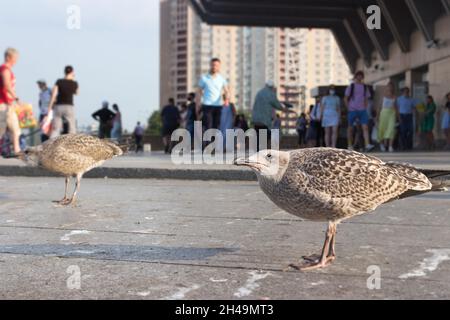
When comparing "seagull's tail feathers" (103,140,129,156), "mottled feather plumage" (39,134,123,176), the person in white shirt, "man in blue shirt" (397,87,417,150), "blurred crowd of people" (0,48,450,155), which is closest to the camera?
"mottled feather plumage" (39,134,123,176)

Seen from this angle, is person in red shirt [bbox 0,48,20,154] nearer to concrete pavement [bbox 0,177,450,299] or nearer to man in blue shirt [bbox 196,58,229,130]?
man in blue shirt [bbox 196,58,229,130]

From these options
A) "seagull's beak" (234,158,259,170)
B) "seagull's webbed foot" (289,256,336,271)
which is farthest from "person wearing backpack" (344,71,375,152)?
"seagull's beak" (234,158,259,170)

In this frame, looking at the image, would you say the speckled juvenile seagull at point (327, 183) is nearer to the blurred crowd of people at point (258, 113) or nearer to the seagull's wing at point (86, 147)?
the seagull's wing at point (86, 147)

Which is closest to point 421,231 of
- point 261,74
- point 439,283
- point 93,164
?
point 439,283

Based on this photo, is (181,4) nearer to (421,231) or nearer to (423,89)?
(423,89)

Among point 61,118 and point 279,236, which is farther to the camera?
point 61,118

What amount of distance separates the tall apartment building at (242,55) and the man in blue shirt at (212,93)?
15738 cm

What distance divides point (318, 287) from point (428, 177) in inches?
47.2

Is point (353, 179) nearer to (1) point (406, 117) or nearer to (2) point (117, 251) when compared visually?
(2) point (117, 251)

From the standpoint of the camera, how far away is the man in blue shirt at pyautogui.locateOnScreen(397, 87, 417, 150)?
17.4 metres

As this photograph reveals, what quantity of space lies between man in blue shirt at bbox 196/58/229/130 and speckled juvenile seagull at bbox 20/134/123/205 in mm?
6322

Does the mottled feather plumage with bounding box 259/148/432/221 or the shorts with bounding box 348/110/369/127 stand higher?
the shorts with bounding box 348/110/369/127

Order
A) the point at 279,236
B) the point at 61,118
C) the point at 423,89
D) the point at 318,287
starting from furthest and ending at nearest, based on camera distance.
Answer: the point at 423,89, the point at 61,118, the point at 279,236, the point at 318,287

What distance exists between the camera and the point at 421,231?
4598 millimetres
